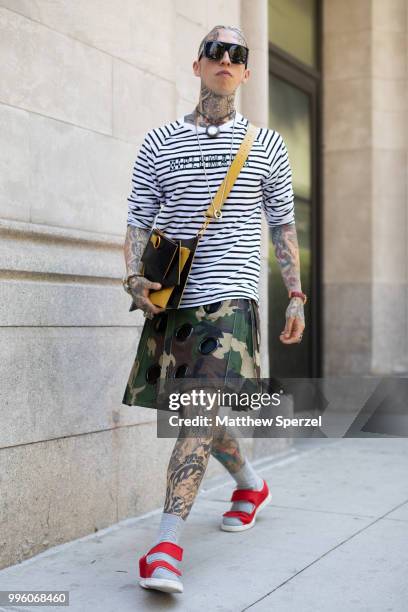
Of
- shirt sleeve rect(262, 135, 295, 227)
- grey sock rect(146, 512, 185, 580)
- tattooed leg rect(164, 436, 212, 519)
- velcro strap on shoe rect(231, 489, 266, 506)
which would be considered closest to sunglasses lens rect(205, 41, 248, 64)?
shirt sleeve rect(262, 135, 295, 227)

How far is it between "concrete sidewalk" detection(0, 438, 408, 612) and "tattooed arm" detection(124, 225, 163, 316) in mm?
1183

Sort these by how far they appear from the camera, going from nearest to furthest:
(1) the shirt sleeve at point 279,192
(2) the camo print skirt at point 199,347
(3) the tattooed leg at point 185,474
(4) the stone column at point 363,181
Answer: (3) the tattooed leg at point 185,474 → (2) the camo print skirt at point 199,347 → (1) the shirt sleeve at point 279,192 → (4) the stone column at point 363,181

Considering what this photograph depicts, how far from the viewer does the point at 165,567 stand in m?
3.45

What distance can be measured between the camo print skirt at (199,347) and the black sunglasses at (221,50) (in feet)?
3.48

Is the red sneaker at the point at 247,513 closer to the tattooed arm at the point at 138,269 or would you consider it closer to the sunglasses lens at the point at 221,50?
the tattooed arm at the point at 138,269

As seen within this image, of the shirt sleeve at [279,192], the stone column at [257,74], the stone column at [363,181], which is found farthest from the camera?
the stone column at [363,181]

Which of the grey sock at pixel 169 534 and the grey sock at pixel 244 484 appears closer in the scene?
the grey sock at pixel 169 534

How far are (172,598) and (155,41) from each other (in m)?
3.22

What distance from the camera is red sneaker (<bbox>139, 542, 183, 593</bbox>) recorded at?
11.1 feet

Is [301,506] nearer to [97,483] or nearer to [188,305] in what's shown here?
[97,483]

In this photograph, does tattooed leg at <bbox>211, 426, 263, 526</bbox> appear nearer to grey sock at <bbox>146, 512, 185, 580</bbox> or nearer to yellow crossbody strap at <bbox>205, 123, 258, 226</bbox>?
grey sock at <bbox>146, 512, 185, 580</bbox>

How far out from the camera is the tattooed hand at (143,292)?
3709 mm

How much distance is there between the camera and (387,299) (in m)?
9.20

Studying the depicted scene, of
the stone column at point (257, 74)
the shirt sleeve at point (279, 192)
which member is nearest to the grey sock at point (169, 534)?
the shirt sleeve at point (279, 192)
